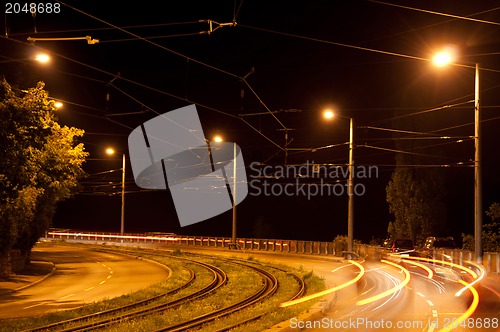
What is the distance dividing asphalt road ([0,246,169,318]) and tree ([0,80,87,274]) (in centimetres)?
291

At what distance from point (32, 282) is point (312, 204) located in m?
84.3

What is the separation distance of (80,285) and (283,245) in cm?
2936

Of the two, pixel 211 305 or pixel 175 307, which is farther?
pixel 211 305

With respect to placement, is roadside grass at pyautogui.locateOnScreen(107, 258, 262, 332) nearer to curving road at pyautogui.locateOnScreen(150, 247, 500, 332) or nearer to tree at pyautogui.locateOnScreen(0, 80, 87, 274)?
curving road at pyautogui.locateOnScreen(150, 247, 500, 332)

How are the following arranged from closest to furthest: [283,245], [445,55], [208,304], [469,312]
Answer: [469,312], [208,304], [445,55], [283,245]

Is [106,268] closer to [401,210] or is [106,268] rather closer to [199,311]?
[199,311]

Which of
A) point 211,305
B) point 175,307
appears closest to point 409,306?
point 211,305

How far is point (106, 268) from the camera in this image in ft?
128

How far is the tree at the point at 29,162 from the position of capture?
68.5ft

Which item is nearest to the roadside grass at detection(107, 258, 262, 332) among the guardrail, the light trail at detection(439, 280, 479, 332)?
the light trail at detection(439, 280, 479, 332)

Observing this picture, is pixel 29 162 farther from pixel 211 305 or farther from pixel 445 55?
pixel 445 55

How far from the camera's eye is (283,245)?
56344 millimetres

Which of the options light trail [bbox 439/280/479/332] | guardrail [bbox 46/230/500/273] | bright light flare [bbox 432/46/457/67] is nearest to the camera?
light trail [bbox 439/280/479/332]

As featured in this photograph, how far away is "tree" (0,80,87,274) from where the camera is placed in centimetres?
2088
